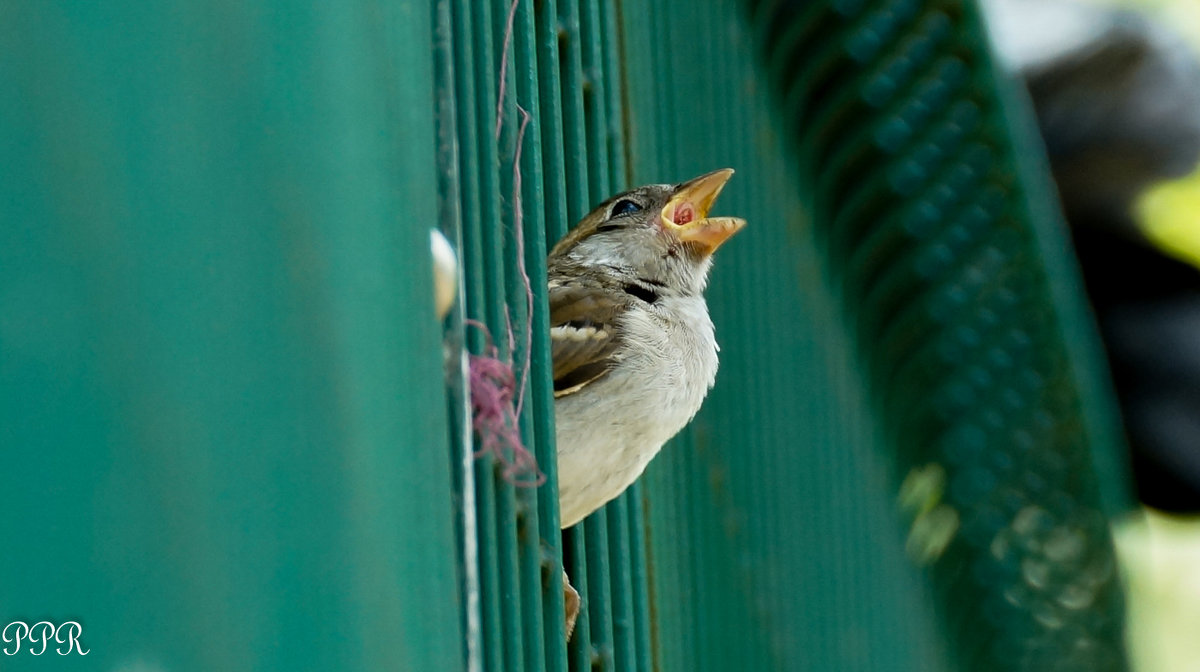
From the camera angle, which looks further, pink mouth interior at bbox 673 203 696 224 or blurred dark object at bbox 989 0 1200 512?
blurred dark object at bbox 989 0 1200 512

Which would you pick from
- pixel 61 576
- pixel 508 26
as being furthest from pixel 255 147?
pixel 508 26

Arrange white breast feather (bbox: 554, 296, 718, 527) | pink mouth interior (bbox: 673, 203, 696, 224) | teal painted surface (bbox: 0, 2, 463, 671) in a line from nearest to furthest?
teal painted surface (bbox: 0, 2, 463, 671), white breast feather (bbox: 554, 296, 718, 527), pink mouth interior (bbox: 673, 203, 696, 224)

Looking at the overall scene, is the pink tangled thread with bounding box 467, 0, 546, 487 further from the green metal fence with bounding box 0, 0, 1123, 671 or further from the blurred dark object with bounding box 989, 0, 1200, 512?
the blurred dark object with bounding box 989, 0, 1200, 512

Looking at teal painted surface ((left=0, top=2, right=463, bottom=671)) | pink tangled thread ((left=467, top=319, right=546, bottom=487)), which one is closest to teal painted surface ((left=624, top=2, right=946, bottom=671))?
pink tangled thread ((left=467, top=319, right=546, bottom=487))

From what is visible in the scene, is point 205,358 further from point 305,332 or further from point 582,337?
point 582,337

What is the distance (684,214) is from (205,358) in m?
2.96

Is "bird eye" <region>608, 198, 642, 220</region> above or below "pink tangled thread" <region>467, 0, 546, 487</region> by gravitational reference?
above

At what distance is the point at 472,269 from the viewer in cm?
208

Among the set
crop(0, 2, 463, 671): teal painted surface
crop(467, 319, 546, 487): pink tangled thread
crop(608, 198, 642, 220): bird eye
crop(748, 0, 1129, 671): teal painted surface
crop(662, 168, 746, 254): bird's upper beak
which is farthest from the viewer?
crop(748, 0, 1129, 671): teal painted surface

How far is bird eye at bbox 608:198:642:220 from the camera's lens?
13.2 ft

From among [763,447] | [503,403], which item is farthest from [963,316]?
[503,403]

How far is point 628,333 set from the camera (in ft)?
12.1

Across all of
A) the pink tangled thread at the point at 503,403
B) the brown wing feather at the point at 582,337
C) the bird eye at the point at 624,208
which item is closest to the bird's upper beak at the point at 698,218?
the bird eye at the point at 624,208

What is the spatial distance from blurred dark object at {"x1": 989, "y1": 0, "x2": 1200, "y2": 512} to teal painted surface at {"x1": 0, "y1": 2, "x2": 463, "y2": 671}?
20.4 ft
